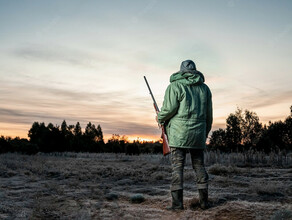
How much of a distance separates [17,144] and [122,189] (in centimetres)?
2600

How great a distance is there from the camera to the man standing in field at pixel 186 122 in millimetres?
4824

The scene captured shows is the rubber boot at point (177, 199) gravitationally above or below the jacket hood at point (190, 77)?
below

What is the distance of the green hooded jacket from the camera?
15.8 feet

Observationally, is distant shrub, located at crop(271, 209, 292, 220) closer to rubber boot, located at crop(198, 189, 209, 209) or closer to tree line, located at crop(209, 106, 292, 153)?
rubber boot, located at crop(198, 189, 209, 209)

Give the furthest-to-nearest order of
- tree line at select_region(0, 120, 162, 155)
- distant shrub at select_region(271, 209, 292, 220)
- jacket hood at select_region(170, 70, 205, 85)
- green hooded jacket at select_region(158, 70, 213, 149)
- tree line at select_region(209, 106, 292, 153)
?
tree line at select_region(209, 106, 292, 153) → tree line at select_region(0, 120, 162, 155) → jacket hood at select_region(170, 70, 205, 85) → green hooded jacket at select_region(158, 70, 213, 149) → distant shrub at select_region(271, 209, 292, 220)

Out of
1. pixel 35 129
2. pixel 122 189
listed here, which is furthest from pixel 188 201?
pixel 35 129

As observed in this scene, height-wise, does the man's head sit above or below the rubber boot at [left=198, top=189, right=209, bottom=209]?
above

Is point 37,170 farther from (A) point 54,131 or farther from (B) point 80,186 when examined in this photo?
(A) point 54,131

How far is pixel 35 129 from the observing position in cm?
5238

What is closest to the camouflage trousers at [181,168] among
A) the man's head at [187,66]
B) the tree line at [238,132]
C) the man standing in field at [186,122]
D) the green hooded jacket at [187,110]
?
the man standing in field at [186,122]

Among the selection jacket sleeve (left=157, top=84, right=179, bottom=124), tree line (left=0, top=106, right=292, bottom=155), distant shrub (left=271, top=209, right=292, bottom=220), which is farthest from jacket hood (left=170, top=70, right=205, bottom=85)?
tree line (left=0, top=106, right=292, bottom=155)

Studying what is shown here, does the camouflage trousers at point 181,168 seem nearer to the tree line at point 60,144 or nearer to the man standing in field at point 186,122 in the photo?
the man standing in field at point 186,122

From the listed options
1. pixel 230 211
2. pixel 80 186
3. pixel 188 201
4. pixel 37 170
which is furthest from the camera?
pixel 37 170

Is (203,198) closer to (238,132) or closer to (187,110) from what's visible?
(187,110)
